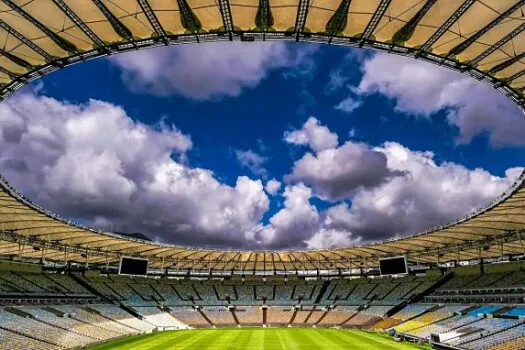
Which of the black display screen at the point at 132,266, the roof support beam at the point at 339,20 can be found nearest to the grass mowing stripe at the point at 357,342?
the black display screen at the point at 132,266

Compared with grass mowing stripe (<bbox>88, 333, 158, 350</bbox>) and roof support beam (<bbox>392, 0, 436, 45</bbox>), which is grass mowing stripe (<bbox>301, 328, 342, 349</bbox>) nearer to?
grass mowing stripe (<bbox>88, 333, 158, 350</bbox>)

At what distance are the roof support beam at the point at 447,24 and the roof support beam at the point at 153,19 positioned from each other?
9.19 metres

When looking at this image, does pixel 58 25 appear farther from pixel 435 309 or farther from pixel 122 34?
pixel 435 309

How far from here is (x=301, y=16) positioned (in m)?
12.8

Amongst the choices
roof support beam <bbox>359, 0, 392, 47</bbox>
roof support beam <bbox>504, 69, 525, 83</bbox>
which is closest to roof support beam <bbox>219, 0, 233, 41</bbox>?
roof support beam <bbox>359, 0, 392, 47</bbox>

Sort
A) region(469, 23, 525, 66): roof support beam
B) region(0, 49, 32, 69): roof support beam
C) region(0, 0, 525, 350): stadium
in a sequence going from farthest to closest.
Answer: region(0, 49, 32, 69): roof support beam
region(469, 23, 525, 66): roof support beam
region(0, 0, 525, 350): stadium

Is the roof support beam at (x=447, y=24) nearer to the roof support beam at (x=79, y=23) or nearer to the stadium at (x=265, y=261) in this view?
the stadium at (x=265, y=261)

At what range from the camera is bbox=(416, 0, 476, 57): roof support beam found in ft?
39.5

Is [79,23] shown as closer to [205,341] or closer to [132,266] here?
[205,341]

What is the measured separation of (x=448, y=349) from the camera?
32.0 metres

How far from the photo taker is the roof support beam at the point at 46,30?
1186 cm

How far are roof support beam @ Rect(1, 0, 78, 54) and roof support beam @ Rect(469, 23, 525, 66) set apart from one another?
14631 millimetres

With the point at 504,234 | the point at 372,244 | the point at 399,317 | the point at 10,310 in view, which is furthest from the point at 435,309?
the point at 10,310

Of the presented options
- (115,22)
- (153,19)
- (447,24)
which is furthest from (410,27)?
(115,22)
